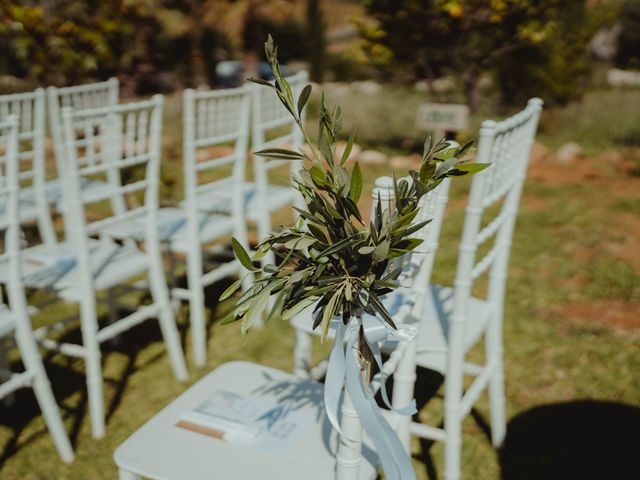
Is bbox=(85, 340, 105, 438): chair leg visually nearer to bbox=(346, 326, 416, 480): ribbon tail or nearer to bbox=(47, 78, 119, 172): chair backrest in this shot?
bbox=(47, 78, 119, 172): chair backrest

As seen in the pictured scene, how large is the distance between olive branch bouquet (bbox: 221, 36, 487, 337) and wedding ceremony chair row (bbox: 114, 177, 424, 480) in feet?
1.06

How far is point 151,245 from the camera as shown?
118 inches

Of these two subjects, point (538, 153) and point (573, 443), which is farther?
point (538, 153)

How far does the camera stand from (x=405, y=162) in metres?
7.91

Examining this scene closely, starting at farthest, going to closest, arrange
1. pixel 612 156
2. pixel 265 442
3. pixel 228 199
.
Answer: pixel 612 156 < pixel 228 199 < pixel 265 442

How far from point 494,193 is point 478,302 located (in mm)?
714

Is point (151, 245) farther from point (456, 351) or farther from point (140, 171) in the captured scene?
point (140, 171)

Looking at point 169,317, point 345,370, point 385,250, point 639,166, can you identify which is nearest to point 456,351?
point 345,370

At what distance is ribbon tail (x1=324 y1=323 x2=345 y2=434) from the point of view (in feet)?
4.06

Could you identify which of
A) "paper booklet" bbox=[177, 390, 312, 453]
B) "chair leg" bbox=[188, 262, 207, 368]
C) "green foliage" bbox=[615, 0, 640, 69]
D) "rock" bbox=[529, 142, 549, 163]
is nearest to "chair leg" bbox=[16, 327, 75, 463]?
"chair leg" bbox=[188, 262, 207, 368]

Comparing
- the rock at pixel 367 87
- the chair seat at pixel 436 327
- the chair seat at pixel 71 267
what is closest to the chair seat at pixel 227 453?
the chair seat at pixel 436 327

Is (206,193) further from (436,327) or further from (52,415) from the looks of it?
(436,327)

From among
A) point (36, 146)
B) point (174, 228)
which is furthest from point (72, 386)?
point (36, 146)

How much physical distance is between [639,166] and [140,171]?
5.58 metres
